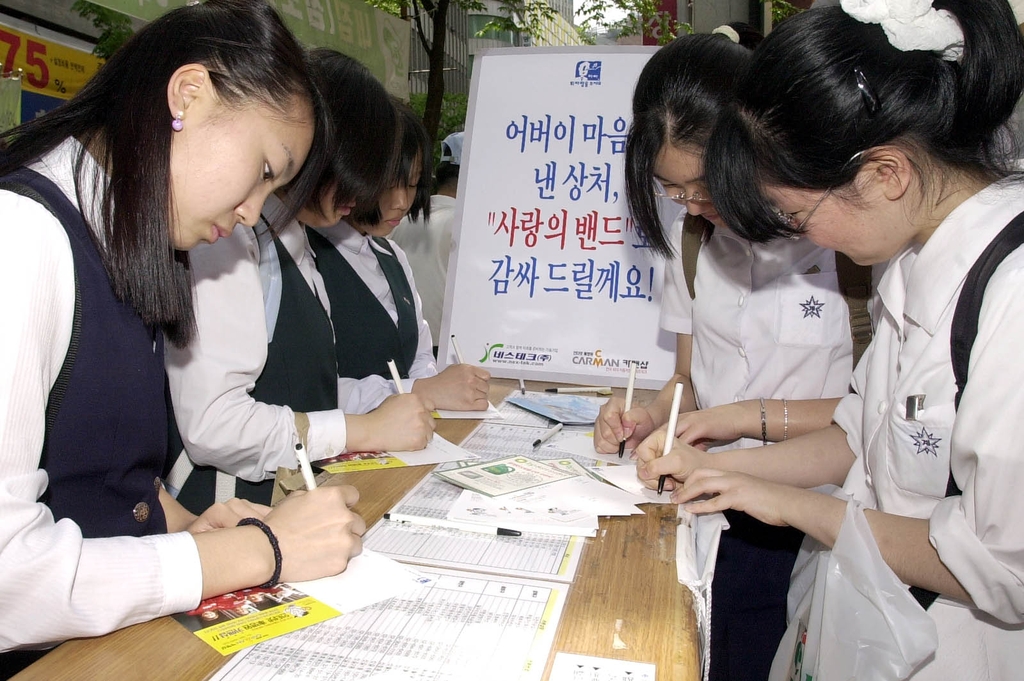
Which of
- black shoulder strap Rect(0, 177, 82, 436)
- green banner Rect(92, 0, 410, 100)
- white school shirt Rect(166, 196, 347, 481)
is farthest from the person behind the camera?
green banner Rect(92, 0, 410, 100)

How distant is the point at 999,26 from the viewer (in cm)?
112

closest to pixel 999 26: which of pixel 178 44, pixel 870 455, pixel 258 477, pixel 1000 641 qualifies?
pixel 870 455

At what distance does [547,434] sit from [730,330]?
0.53 m

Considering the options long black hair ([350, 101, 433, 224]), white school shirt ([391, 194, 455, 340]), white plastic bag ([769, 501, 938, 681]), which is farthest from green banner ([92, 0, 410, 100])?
white plastic bag ([769, 501, 938, 681])

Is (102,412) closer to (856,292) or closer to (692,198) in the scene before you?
(692,198)

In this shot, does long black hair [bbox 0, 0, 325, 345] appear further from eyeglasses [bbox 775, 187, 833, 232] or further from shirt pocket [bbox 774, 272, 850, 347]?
shirt pocket [bbox 774, 272, 850, 347]

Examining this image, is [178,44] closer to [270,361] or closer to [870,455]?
[270,361]

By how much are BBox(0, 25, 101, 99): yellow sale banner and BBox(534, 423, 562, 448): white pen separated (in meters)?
3.08

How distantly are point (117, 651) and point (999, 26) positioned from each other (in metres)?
1.41

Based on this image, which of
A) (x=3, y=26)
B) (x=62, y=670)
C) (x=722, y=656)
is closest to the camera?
(x=62, y=670)

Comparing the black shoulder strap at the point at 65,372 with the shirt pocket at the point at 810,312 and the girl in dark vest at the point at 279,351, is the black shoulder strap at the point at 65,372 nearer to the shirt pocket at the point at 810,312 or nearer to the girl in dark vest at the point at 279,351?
the girl in dark vest at the point at 279,351

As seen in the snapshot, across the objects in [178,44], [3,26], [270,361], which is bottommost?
[270,361]

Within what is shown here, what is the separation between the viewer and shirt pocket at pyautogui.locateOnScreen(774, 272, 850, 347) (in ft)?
6.19

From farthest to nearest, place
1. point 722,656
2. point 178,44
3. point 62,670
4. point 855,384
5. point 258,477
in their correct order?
Answer: 1. point 722,656
2. point 258,477
3. point 855,384
4. point 178,44
5. point 62,670
